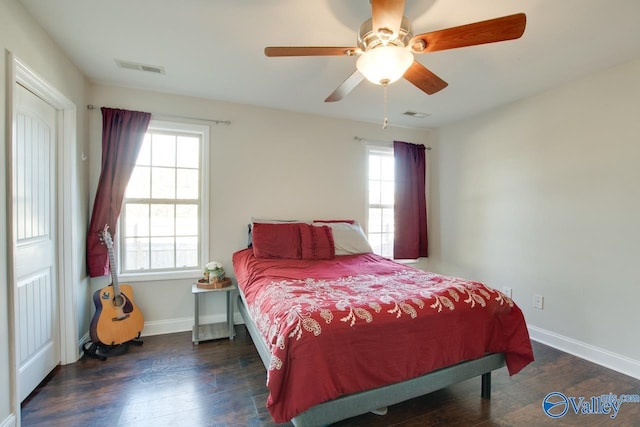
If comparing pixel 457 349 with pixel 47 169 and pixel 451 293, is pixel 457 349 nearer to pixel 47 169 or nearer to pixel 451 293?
pixel 451 293

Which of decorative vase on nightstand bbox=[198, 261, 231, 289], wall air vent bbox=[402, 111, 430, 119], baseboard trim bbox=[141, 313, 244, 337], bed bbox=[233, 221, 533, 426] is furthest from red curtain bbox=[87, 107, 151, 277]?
wall air vent bbox=[402, 111, 430, 119]

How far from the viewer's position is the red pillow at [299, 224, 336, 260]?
2.88 meters

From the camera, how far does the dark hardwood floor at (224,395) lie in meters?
1.73

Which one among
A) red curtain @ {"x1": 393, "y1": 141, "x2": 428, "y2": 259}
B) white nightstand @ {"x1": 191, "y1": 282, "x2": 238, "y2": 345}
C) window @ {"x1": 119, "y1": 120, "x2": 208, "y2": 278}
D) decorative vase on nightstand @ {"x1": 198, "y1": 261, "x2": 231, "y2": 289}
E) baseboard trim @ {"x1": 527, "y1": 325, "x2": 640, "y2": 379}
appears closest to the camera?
baseboard trim @ {"x1": 527, "y1": 325, "x2": 640, "y2": 379}

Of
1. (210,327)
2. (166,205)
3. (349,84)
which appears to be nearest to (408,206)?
(349,84)

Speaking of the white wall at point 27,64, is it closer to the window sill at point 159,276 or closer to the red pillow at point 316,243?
the window sill at point 159,276

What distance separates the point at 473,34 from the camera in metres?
1.41

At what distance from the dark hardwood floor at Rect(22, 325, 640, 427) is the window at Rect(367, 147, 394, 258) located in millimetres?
2019

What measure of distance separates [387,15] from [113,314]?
2985 millimetres

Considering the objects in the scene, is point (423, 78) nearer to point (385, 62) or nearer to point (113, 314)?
point (385, 62)

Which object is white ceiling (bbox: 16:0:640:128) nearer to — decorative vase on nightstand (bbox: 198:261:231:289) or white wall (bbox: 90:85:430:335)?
white wall (bbox: 90:85:430:335)

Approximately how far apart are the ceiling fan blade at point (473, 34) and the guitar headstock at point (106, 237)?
283 cm

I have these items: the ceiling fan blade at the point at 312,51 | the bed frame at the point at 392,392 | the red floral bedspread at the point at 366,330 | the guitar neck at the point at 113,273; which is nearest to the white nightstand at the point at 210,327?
the guitar neck at the point at 113,273

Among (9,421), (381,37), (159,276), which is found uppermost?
(381,37)
